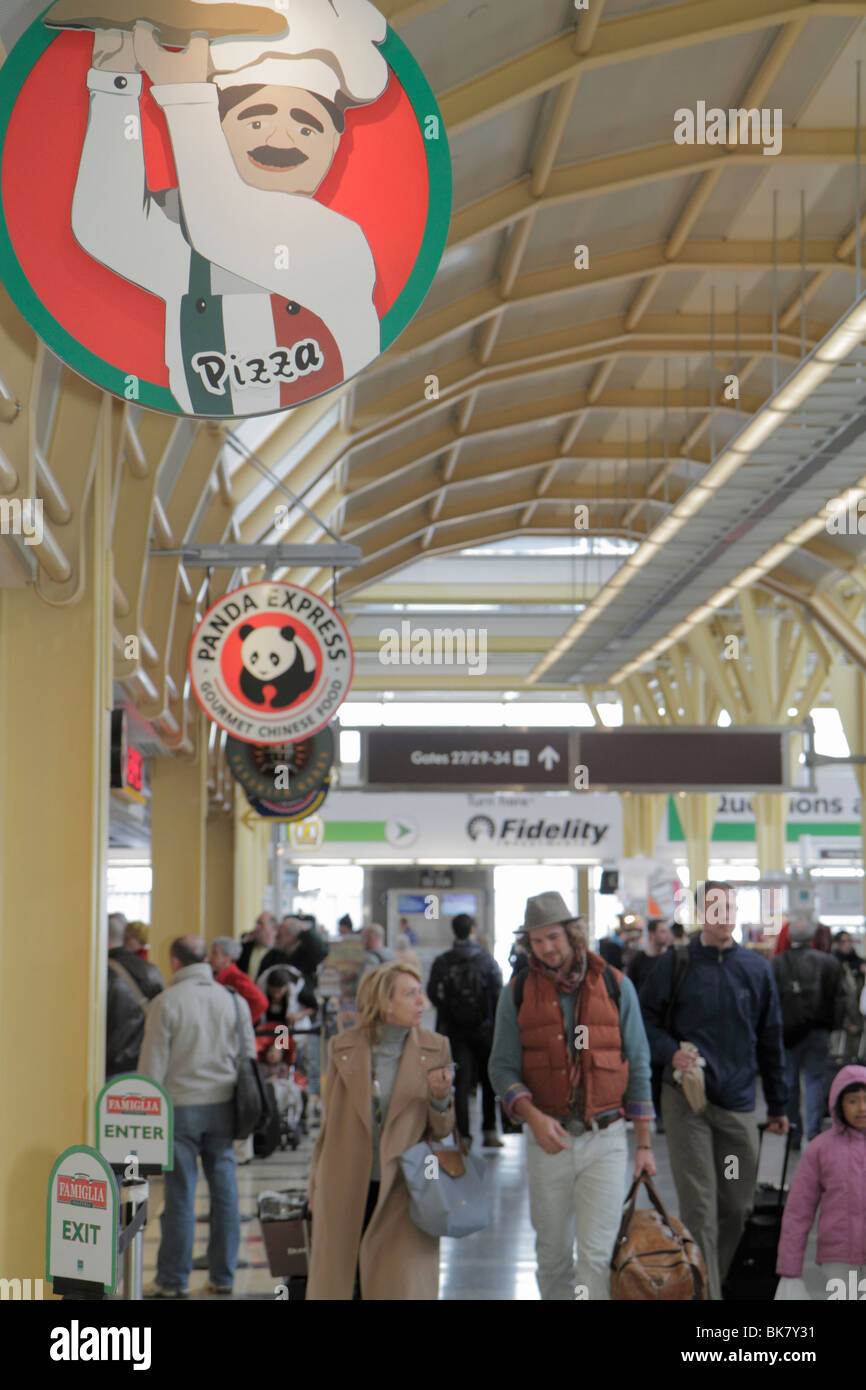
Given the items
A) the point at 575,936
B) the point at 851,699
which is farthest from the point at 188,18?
the point at 851,699

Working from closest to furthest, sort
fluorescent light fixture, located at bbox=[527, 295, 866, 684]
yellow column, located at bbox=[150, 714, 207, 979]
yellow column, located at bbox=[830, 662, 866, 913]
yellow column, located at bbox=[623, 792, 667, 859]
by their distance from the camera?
fluorescent light fixture, located at bbox=[527, 295, 866, 684] → yellow column, located at bbox=[150, 714, 207, 979] → yellow column, located at bbox=[830, 662, 866, 913] → yellow column, located at bbox=[623, 792, 667, 859]

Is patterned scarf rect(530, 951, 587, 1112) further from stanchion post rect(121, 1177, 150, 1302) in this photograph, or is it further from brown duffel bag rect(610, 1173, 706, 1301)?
stanchion post rect(121, 1177, 150, 1302)

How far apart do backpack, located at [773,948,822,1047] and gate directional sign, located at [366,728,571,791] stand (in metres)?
5.28

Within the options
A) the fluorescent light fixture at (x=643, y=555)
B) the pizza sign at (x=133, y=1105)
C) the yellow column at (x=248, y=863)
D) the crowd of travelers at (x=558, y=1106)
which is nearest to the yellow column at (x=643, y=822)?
the yellow column at (x=248, y=863)

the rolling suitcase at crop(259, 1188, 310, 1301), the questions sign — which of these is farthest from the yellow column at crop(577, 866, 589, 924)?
the questions sign

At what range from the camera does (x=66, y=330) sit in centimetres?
294

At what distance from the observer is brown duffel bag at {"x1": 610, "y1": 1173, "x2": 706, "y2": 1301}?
196 inches

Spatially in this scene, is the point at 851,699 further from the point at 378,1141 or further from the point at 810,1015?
the point at 378,1141

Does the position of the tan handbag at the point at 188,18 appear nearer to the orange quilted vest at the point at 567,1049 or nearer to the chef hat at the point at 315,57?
the chef hat at the point at 315,57

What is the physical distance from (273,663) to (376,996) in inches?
131

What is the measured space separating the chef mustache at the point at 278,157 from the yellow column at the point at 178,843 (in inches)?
422

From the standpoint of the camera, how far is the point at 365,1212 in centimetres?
530

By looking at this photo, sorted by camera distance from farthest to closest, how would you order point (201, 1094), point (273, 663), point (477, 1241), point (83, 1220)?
point (273, 663)
point (477, 1241)
point (201, 1094)
point (83, 1220)
